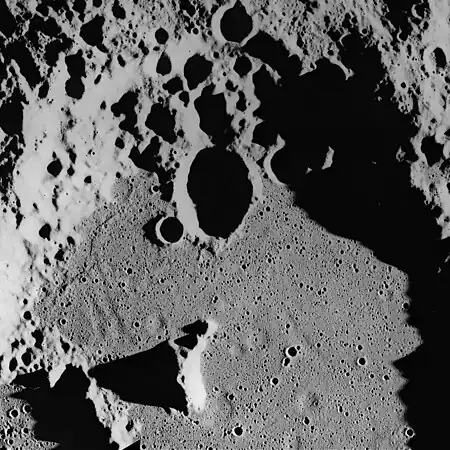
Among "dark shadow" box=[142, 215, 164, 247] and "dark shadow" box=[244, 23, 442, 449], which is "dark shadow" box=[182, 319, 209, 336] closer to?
"dark shadow" box=[142, 215, 164, 247]

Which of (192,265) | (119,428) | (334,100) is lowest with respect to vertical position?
(119,428)

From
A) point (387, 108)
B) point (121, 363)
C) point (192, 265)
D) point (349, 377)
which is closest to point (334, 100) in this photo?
point (387, 108)

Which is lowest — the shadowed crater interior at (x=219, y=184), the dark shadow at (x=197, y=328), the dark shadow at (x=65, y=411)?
the dark shadow at (x=65, y=411)

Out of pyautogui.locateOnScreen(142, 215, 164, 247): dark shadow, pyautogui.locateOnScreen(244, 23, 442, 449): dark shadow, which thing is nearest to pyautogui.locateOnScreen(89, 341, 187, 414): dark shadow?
pyautogui.locateOnScreen(142, 215, 164, 247): dark shadow

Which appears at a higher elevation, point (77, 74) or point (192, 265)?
A: point (77, 74)

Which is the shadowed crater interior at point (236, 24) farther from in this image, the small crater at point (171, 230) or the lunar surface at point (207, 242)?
the small crater at point (171, 230)

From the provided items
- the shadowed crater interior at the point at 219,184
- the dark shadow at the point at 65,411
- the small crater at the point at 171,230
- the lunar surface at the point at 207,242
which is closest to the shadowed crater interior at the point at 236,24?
the lunar surface at the point at 207,242

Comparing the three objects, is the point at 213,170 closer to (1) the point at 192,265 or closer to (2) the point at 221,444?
(1) the point at 192,265
